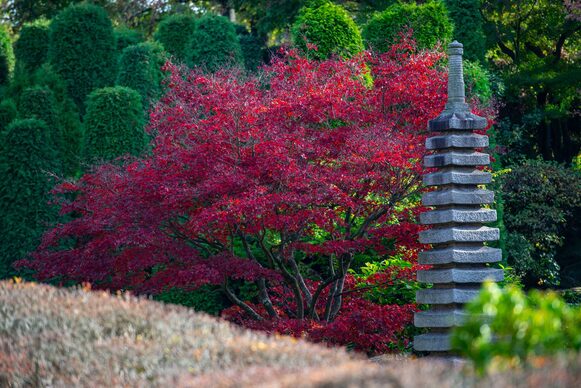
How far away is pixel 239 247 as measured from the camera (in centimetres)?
1387

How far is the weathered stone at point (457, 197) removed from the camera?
9.76 m

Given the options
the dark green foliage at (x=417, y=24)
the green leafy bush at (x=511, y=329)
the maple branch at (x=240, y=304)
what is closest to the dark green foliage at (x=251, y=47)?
the dark green foliage at (x=417, y=24)

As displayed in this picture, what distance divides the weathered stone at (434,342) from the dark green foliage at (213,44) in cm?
946

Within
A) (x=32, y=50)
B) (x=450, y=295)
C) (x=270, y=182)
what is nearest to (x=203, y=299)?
(x=270, y=182)

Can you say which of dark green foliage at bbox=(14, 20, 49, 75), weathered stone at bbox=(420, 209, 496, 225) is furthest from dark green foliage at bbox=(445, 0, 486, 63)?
weathered stone at bbox=(420, 209, 496, 225)

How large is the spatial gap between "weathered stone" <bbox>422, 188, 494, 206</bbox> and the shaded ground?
395 cm

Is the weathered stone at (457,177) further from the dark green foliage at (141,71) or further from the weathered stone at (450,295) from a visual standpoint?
the dark green foliage at (141,71)

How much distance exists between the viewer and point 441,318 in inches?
383

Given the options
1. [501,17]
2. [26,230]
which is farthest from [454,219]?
[501,17]

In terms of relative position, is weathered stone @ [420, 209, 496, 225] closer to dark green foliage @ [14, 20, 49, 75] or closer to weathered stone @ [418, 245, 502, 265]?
weathered stone @ [418, 245, 502, 265]

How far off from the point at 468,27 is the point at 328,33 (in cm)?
374

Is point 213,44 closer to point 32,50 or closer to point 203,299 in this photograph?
A: point 32,50

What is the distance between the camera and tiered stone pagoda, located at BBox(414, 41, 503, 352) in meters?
9.76

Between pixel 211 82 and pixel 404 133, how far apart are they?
92.2 inches
